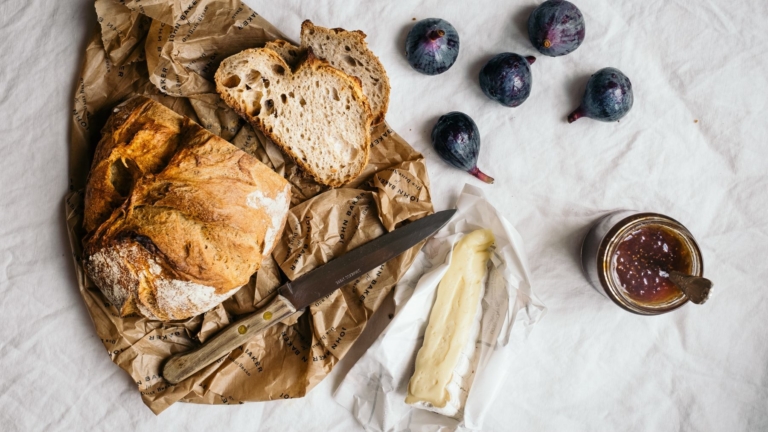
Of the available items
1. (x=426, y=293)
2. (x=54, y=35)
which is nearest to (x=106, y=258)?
(x=54, y=35)

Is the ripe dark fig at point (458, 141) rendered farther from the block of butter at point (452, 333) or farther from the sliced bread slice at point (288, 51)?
the sliced bread slice at point (288, 51)

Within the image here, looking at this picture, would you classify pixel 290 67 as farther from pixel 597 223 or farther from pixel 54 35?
pixel 597 223

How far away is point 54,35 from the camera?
5.87 ft

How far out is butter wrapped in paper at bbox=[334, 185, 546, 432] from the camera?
183cm

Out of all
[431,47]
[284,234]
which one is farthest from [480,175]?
[284,234]

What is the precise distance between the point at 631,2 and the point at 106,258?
6.07 ft

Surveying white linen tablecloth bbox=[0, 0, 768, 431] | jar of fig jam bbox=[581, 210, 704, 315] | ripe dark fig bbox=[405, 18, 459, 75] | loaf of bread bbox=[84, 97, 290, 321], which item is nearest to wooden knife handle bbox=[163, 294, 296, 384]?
loaf of bread bbox=[84, 97, 290, 321]

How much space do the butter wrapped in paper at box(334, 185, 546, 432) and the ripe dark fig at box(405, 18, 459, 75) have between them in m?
0.41

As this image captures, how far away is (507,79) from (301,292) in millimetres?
925

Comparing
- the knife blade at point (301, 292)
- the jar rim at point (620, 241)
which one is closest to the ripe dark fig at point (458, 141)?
the knife blade at point (301, 292)

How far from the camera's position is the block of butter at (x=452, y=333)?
1.79 meters

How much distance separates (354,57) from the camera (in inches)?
70.4

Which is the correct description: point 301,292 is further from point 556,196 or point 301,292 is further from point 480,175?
point 556,196

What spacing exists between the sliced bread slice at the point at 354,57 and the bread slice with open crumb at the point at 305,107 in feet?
0.19
